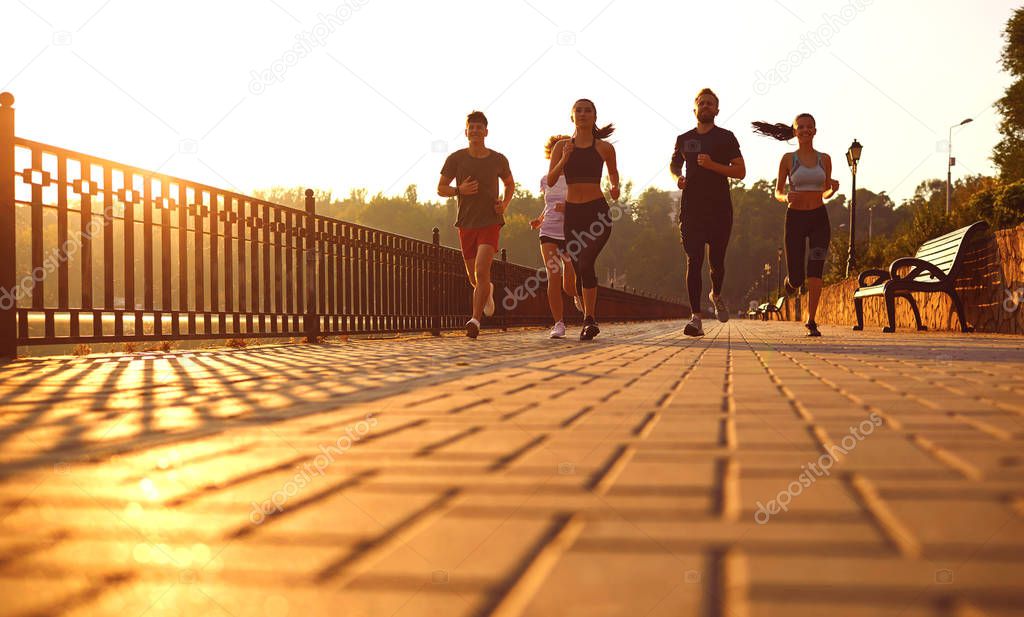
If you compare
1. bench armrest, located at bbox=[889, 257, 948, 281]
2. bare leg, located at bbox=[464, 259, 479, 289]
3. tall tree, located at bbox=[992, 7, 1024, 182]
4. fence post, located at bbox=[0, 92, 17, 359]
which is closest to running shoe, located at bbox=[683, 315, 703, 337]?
bare leg, located at bbox=[464, 259, 479, 289]

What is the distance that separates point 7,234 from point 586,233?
5.38m

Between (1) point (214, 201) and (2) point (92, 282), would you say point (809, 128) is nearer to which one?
(1) point (214, 201)

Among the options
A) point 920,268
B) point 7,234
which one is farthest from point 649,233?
point 7,234

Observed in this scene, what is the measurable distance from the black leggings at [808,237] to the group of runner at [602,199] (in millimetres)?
11

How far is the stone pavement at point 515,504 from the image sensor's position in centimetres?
114

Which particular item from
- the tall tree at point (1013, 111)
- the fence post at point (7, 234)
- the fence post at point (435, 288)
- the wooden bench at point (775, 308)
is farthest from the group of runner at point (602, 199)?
the tall tree at point (1013, 111)

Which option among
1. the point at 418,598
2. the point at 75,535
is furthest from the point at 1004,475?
the point at 75,535

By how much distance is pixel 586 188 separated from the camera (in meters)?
9.16

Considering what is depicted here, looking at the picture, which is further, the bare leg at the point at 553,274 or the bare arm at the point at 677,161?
the bare leg at the point at 553,274

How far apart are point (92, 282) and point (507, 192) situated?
15.6 feet

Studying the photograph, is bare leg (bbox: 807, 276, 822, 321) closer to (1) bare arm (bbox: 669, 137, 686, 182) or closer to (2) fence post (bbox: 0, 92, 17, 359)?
(1) bare arm (bbox: 669, 137, 686, 182)

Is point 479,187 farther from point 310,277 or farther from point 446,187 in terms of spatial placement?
point 310,277

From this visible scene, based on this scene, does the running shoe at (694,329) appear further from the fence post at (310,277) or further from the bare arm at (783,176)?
the fence post at (310,277)

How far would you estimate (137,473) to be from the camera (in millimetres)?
1979
